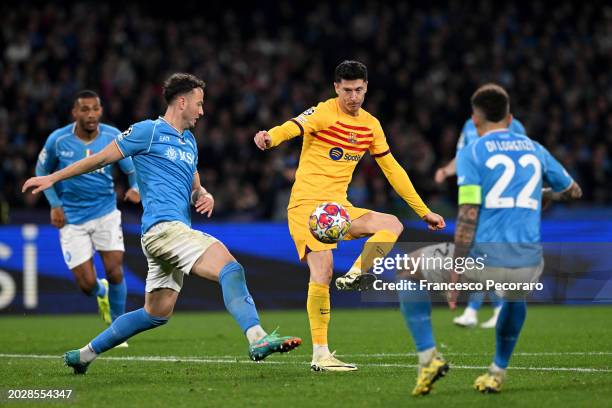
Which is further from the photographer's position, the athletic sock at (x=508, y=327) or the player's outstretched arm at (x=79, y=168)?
the player's outstretched arm at (x=79, y=168)

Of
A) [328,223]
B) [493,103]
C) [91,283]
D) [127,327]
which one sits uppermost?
[493,103]

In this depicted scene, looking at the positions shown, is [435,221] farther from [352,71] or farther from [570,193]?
[570,193]

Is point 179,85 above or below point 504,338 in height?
above

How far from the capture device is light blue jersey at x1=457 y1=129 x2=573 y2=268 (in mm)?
6648

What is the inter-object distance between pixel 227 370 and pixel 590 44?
17904mm

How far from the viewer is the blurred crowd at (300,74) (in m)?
18.7

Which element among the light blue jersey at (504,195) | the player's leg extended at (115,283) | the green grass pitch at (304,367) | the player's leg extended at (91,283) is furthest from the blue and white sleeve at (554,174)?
the player's leg extended at (91,283)

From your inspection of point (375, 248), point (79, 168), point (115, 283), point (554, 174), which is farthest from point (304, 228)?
point (115, 283)

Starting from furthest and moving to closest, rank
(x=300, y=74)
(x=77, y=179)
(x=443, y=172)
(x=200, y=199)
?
(x=300, y=74) → (x=443, y=172) → (x=77, y=179) → (x=200, y=199)

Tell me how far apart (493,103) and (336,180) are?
2.38 metres

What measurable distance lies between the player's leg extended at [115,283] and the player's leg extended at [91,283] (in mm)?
182

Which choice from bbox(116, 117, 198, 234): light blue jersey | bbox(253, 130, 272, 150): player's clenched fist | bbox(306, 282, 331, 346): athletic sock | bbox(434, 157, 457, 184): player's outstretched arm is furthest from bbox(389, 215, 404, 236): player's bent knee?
bbox(434, 157, 457, 184): player's outstretched arm

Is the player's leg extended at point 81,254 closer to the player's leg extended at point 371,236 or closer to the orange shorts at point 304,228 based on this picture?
the orange shorts at point 304,228

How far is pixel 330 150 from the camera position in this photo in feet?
29.0
